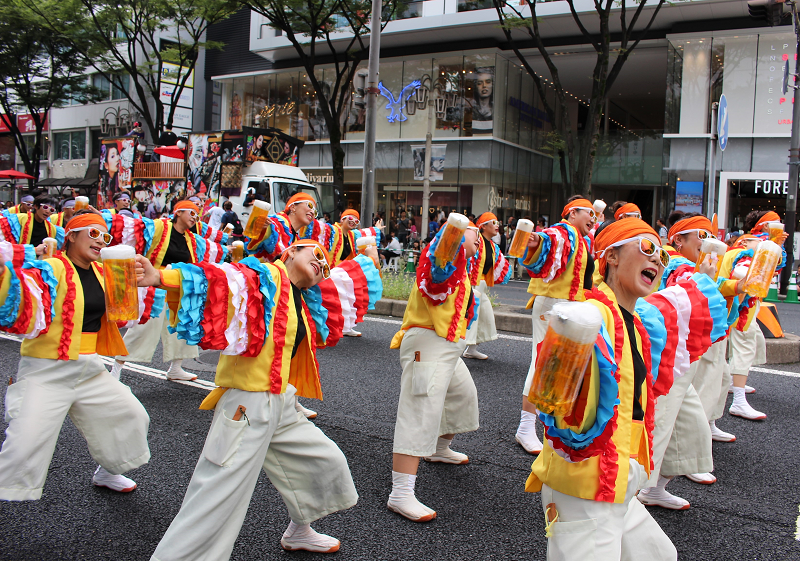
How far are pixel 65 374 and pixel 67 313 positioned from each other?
35cm

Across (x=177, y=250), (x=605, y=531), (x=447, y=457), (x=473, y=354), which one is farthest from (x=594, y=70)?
(x=605, y=531)

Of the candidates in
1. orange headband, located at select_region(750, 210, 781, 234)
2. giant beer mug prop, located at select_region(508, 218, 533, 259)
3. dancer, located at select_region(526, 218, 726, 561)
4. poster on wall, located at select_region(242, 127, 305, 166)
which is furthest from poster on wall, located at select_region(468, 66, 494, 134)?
dancer, located at select_region(526, 218, 726, 561)

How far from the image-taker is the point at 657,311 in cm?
247

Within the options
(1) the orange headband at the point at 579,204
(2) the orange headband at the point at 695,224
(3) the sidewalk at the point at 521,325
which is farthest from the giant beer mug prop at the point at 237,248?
(3) the sidewalk at the point at 521,325

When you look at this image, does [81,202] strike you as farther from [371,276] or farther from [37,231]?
[371,276]

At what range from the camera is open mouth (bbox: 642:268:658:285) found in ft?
7.83

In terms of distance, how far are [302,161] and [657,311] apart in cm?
2738

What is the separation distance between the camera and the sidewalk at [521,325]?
26.5 ft

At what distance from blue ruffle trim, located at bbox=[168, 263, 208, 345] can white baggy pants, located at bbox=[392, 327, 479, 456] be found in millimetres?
1710

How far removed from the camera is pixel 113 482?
4047 mm

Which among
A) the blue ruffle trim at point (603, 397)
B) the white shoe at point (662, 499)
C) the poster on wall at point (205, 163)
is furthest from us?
the poster on wall at point (205, 163)

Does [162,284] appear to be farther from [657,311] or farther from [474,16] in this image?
[474,16]

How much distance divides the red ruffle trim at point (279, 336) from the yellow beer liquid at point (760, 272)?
8.85ft

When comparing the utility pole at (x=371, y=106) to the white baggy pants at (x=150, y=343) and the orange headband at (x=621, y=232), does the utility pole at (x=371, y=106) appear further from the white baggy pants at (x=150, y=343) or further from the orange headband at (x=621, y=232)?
the orange headband at (x=621, y=232)
